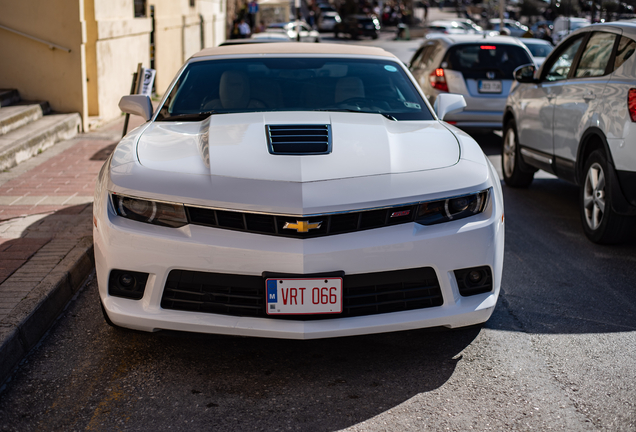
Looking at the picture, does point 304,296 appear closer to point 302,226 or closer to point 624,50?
point 302,226

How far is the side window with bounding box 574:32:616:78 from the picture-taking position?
19.7 ft

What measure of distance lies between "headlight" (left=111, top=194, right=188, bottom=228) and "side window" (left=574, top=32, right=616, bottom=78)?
164 inches

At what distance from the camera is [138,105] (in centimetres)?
484

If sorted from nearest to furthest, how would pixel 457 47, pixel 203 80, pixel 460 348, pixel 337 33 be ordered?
pixel 460 348, pixel 203 80, pixel 457 47, pixel 337 33

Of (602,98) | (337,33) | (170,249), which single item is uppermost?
(602,98)

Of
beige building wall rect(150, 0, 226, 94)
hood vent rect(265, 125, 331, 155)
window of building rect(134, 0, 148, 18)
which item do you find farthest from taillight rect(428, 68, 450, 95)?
beige building wall rect(150, 0, 226, 94)

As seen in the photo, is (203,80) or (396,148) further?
(203,80)

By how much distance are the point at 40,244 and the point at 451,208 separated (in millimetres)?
3178

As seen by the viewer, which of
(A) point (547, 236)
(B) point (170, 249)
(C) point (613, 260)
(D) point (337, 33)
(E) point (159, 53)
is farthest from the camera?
(D) point (337, 33)

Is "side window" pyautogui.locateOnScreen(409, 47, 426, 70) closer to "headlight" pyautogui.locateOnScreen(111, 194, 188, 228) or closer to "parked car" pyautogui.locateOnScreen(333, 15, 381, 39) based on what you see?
"headlight" pyautogui.locateOnScreen(111, 194, 188, 228)

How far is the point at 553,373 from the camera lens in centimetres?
349

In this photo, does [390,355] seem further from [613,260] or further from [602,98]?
[602,98]

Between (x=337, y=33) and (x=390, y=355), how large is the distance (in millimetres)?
56669

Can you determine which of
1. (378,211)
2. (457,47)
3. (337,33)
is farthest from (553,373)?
(337,33)
